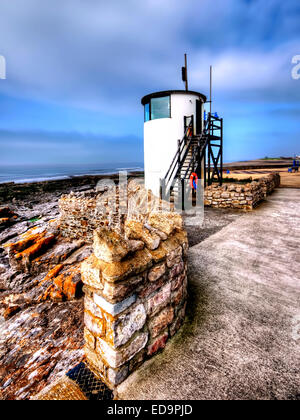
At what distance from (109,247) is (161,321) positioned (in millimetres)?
1091

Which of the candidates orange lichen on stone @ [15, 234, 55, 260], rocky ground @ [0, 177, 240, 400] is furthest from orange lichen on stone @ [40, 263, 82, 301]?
orange lichen on stone @ [15, 234, 55, 260]

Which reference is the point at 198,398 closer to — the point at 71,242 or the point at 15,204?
the point at 71,242

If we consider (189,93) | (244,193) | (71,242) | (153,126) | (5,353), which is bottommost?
(5,353)

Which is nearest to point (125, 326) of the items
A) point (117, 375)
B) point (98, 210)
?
point (117, 375)

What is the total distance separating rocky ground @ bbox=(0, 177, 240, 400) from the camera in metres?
3.26

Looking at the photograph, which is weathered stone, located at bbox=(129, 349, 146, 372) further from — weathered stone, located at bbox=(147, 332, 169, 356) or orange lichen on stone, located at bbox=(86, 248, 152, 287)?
orange lichen on stone, located at bbox=(86, 248, 152, 287)

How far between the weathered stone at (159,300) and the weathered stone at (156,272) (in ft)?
0.60

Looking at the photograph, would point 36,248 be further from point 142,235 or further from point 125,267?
point 125,267

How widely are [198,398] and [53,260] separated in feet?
23.7

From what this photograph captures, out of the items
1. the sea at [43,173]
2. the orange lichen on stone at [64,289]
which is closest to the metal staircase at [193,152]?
the orange lichen on stone at [64,289]

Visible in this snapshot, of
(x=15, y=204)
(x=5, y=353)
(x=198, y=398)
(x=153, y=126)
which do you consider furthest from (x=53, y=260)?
(x=15, y=204)

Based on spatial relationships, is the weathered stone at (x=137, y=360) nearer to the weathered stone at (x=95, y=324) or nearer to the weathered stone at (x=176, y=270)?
the weathered stone at (x=95, y=324)

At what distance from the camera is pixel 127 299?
2.04m

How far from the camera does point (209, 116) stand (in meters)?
12.4
